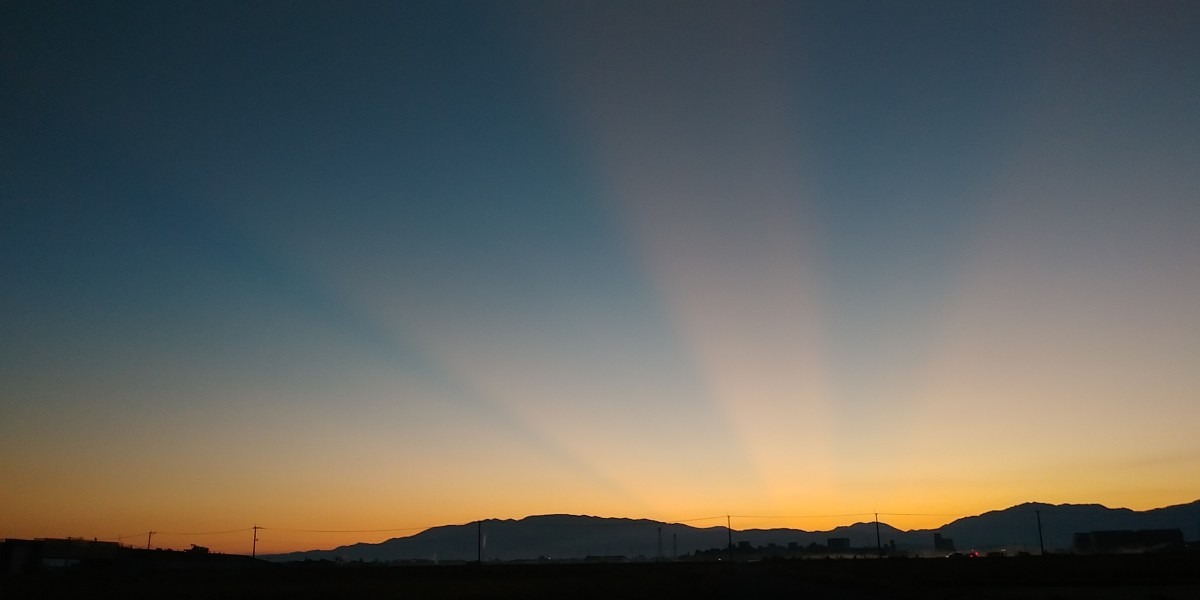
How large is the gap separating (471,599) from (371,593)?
8.17m

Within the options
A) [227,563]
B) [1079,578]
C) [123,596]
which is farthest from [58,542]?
[1079,578]

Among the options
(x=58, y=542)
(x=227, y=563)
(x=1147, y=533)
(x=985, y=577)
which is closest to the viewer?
(x=985, y=577)

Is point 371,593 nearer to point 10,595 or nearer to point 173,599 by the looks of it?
point 173,599

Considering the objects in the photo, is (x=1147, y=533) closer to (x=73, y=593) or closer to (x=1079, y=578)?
(x=1079, y=578)

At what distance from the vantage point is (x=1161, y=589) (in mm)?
38094

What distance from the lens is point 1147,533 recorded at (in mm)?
169875

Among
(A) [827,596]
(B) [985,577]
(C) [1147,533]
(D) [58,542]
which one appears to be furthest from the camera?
(C) [1147,533]

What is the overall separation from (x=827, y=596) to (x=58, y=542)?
335 ft

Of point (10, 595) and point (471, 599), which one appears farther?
point (10, 595)

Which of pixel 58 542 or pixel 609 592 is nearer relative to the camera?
pixel 609 592

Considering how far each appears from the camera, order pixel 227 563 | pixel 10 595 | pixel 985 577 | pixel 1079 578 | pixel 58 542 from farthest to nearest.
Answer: pixel 227 563
pixel 58 542
pixel 985 577
pixel 1079 578
pixel 10 595

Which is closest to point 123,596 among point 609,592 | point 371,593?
point 371,593

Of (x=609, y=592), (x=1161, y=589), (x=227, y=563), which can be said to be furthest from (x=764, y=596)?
(x=227, y=563)

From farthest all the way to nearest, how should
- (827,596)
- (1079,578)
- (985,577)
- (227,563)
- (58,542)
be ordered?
(227,563), (58,542), (985,577), (1079,578), (827,596)
